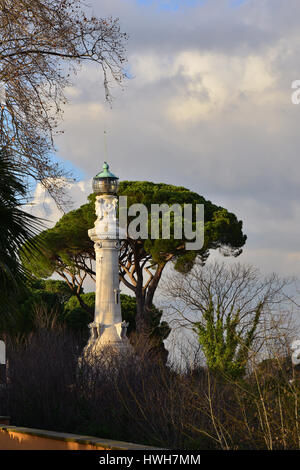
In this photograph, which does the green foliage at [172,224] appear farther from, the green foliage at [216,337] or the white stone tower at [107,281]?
the green foliage at [216,337]

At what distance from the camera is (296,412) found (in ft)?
23.0

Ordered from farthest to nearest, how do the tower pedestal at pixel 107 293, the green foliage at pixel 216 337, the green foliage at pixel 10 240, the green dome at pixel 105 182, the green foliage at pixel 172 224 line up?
1. the green foliage at pixel 172 224
2. the green dome at pixel 105 182
3. the tower pedestal at pixel 107 293
4. the green foliage at pixel 216 337
5. the green foliage at pixel 10 240

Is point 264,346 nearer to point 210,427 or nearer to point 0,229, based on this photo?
point 210,427

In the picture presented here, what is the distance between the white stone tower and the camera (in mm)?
26734

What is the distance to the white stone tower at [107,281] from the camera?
2673 centimetres

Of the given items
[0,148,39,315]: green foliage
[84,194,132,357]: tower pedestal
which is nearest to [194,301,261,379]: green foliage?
[84,194,132,357]: tower pedestal

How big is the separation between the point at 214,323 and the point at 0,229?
1610 cm

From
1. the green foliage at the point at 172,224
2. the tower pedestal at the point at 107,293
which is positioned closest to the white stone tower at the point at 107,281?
the tower pedestal at the point at 107,293

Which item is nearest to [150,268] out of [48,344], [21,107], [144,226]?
[144,226]

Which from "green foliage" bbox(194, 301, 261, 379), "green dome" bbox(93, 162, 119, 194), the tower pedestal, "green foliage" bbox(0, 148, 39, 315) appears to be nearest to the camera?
"green foliage" bbox(0, 148, 39, 315)

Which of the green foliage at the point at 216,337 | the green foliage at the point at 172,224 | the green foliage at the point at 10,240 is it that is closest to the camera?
the green foliage at the point at 10,240

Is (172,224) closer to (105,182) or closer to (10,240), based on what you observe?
(105,182)

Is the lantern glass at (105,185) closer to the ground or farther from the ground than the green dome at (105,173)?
closer to the ground

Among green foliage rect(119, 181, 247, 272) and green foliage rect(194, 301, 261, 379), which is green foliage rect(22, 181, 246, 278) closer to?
green foliage rect(119, 181, 247, 272)
